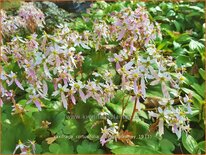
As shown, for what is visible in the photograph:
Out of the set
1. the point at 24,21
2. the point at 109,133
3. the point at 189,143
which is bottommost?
the point at 189,143

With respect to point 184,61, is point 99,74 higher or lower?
higher

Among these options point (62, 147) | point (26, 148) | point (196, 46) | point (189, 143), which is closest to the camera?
point (26, 148)

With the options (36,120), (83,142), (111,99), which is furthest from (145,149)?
(36,120)

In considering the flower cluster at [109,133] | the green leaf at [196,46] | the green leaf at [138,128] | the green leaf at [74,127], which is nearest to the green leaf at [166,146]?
the green leaf at [138,128]

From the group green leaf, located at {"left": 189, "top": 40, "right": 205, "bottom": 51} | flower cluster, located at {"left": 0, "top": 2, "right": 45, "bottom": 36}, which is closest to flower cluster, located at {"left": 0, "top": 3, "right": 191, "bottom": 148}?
green leaf, located at {"left": 189, "top": 40, "right": 205, "bottom": 51}

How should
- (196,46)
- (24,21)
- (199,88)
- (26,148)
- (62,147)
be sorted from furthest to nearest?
(24,21), (196,46), (199,88), (62,147), (26,148)

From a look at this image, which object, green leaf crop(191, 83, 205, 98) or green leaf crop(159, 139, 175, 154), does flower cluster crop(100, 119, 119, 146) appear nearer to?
green leaf crop(159, 139, 175, 154)

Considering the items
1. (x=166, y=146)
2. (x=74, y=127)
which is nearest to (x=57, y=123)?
(x=74, y=127)

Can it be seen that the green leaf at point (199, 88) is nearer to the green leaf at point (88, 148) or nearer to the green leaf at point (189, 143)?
the green leaf at point (189, 143)

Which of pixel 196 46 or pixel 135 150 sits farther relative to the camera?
pixel 196 46

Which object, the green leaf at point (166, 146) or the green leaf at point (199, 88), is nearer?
the green leaf at point (166, 146)

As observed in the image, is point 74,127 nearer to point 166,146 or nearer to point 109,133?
point 109,133
